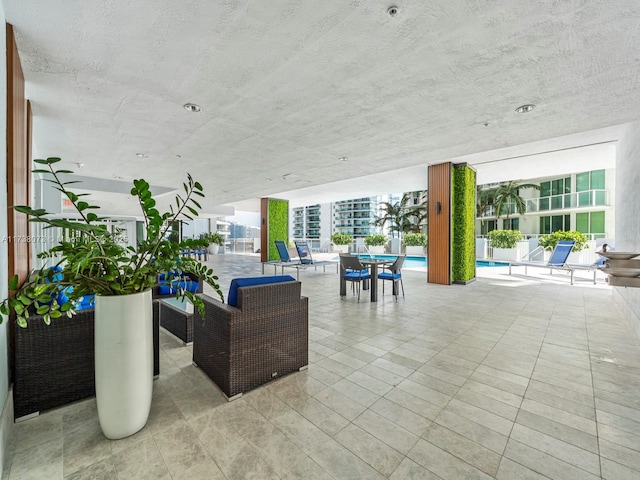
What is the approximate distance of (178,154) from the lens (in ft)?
17.8

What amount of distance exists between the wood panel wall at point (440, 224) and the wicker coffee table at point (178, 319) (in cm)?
600

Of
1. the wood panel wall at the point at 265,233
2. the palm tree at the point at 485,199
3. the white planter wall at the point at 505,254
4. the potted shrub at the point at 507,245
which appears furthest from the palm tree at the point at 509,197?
the wood panel wall at the point at 265,233

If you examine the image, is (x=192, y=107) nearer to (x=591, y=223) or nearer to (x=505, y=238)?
(x=505, y=238)

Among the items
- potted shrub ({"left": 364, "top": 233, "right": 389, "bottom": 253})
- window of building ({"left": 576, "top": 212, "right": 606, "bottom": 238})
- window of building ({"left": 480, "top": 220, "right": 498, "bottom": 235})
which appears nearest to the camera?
window of building ({"left": 576, "top": 212, "right": 606, "bottom": 238})

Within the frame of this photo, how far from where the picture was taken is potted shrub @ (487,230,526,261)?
11969mm

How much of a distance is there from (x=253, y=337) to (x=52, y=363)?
136cm

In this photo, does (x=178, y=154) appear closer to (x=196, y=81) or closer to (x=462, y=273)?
(x=196, y=81)

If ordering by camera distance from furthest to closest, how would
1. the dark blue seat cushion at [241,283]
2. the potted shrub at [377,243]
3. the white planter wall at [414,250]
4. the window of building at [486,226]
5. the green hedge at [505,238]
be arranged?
1. the window of building at [486,226]
2. the potted shrub at [377,243]
3. the white planter wall at [414,250]
4. the green hedge at [505,238]
5. the dark blue seat cushion at [241,283]

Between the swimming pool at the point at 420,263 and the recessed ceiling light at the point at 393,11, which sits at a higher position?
the recessed ceiling light at the point at 393,11

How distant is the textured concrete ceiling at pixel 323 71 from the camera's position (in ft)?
6.51

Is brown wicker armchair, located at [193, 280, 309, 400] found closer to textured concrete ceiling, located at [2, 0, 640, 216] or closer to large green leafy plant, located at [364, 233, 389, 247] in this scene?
textured concrete ceiling, located at [2, 0, 640, 216]

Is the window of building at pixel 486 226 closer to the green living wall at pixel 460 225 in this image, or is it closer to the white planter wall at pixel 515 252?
the white planter wall at pixel 515 252

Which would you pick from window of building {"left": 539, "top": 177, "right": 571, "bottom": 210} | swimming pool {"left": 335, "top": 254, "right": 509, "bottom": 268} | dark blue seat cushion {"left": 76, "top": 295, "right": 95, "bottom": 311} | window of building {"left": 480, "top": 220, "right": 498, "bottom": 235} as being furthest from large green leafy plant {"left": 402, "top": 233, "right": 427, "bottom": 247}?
dark blue seat cushion {"left": 76, "top": 295, "right": 95, "bottom": 311}

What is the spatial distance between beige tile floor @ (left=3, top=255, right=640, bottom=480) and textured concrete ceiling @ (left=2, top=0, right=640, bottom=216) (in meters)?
2.76
